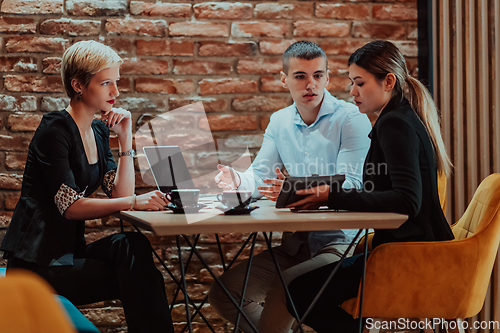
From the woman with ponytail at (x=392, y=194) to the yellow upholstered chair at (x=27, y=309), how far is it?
0.95m

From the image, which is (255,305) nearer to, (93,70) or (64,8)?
(93,70)

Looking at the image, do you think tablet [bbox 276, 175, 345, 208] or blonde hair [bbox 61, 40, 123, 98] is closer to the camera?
tablet [bbox 276, 175, 345, 208]

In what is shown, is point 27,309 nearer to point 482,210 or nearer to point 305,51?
point 482,210

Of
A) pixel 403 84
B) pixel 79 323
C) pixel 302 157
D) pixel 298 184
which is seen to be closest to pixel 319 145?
pixel 302 157

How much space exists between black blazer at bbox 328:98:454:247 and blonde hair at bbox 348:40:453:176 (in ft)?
0.20

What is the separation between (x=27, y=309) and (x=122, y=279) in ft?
3.16

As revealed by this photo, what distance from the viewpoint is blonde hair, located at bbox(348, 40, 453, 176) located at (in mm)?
1482

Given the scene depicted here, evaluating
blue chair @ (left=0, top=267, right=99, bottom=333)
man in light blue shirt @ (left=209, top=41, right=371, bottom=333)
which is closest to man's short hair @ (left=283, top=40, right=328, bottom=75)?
man in light blue shirt @ (left=209, top=41, right=371, bottom=333)

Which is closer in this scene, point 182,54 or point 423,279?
point 423,279

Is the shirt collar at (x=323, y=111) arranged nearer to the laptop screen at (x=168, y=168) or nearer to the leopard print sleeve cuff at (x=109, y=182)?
the laptop screen at (x=168, y=168)

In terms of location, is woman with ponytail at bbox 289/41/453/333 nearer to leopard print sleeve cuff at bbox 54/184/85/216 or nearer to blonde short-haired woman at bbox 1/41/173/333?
blonde short-haired woman at bbox 1/41/173/333

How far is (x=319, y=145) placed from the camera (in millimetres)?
2018

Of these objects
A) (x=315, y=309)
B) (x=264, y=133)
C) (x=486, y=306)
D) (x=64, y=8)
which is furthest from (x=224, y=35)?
(x=486, y=306)

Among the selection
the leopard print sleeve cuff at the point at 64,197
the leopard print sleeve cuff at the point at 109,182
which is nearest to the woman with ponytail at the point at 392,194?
the leopard print sleeve cuff at the point at 64,197
